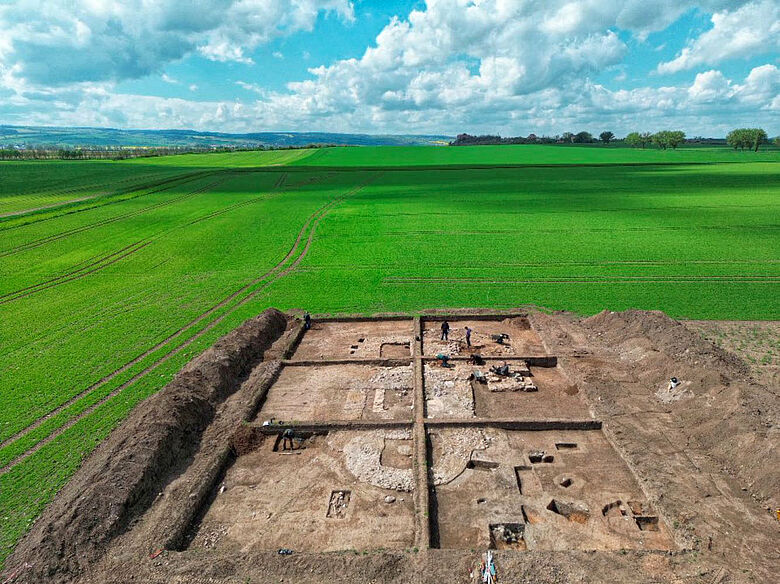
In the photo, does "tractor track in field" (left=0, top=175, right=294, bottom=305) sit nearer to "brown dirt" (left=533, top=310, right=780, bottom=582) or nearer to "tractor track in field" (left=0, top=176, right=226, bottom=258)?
"tractor track in field" (left=0, top=176, right=226, bottom=258)

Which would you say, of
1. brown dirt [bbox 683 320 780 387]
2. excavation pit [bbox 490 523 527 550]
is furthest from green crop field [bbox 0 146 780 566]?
excavation pit [bbox 490 523 527 550]

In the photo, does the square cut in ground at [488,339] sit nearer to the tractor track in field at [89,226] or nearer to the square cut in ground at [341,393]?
the square cut in ground at [341,393]

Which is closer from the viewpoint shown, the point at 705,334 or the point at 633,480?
the point at 633,480

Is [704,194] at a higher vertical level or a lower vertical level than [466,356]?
higher

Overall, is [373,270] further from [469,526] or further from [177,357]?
[469,526]

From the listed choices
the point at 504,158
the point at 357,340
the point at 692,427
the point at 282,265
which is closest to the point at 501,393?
the point at 692,427

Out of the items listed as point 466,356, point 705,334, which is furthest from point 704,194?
point 466,356
